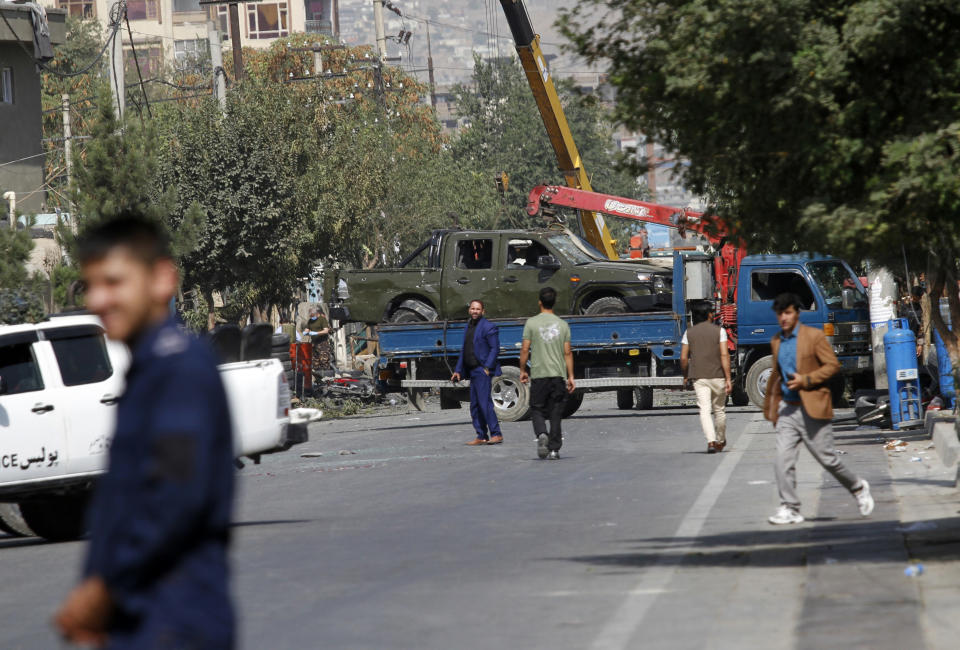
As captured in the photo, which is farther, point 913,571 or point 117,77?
point 117,77

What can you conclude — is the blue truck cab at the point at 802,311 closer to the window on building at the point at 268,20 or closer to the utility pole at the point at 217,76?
the utility pole at the point at 217,76

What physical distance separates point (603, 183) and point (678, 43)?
258ft

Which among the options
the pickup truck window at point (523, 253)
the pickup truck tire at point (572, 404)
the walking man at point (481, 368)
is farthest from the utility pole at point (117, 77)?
the walking man at point (481, 368)

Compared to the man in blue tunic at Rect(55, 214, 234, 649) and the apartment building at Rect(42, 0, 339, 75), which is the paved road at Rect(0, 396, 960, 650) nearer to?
the man in blue tunic at Rect(55, 214, 234, 649)

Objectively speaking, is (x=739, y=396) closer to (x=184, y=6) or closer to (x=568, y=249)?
(x=568, y=249)

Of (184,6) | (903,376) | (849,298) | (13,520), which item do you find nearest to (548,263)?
(849,298)

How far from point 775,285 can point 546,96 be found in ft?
25.5

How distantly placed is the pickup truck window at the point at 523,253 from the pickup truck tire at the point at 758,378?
399cm

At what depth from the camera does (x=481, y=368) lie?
19703 mm

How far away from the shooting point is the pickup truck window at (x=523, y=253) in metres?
26.0

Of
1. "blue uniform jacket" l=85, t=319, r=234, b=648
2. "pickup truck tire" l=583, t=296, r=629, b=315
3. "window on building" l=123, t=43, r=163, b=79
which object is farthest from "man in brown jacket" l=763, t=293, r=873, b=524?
"window on building" l=123, t=43, r=163, b=79

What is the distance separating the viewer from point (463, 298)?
2603 centimetres

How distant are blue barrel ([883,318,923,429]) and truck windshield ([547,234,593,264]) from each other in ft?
22.8

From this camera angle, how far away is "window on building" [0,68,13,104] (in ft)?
133
